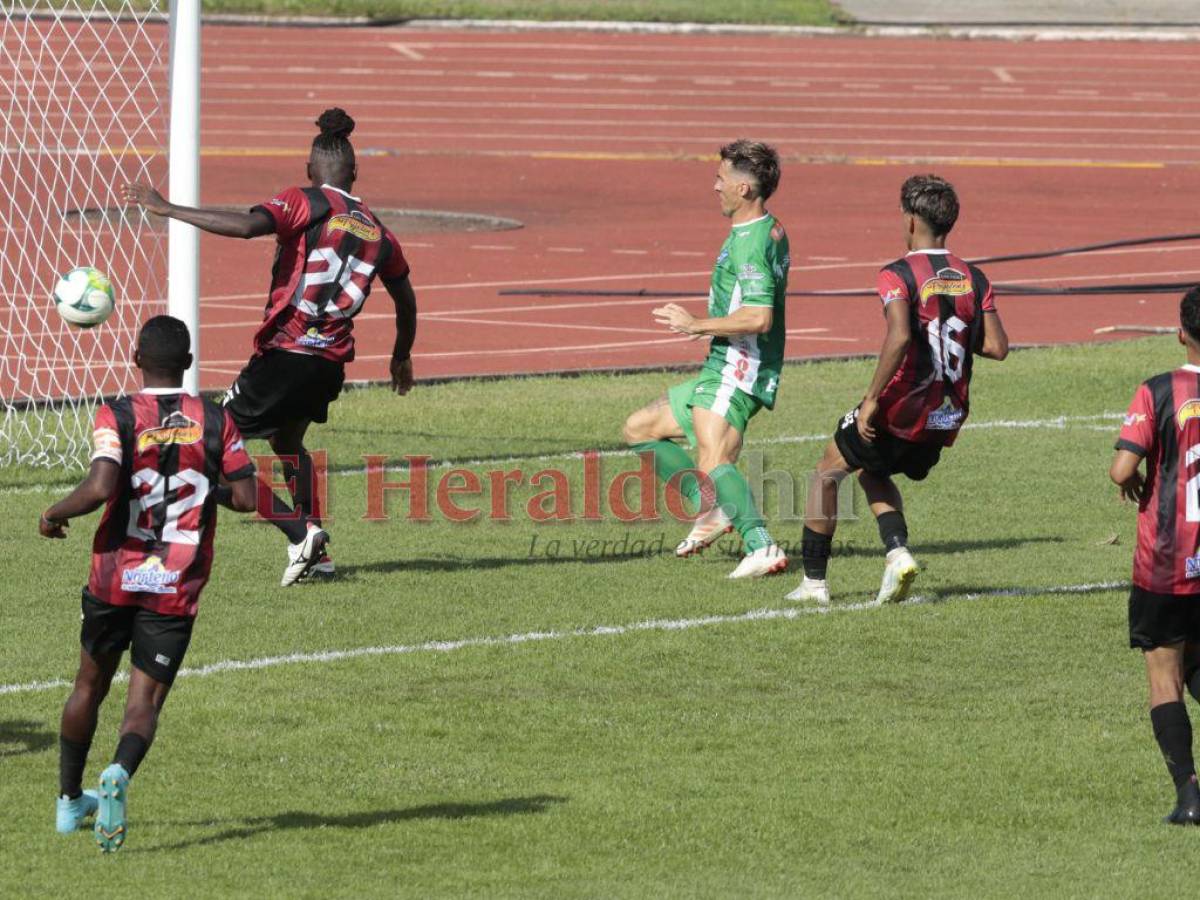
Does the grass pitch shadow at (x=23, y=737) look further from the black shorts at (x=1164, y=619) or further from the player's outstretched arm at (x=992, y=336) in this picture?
the player's outstretched arm at (x=992, y=336)

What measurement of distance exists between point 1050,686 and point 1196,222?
20607mm

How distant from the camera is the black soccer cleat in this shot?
676cm

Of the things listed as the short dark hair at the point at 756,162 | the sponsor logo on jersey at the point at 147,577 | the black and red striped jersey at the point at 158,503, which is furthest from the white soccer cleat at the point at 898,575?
the sponsor logo on jersey at the point at 147,577

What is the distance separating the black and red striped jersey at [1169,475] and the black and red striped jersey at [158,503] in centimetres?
277

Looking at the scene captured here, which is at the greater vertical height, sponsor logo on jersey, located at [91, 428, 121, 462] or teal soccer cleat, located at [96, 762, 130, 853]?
sponsor logo on jersey, located at [91, 428, 121, 462]

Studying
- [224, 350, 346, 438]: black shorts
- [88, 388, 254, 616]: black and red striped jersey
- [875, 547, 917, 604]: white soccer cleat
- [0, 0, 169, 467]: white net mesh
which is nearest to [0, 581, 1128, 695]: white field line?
[875, 547, 917, 604]: white soccer cleat

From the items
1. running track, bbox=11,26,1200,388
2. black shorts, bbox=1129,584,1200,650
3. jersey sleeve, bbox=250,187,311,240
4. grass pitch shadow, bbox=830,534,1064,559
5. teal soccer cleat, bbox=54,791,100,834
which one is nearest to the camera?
teal soccer cleat, bbox=54,791,100,834

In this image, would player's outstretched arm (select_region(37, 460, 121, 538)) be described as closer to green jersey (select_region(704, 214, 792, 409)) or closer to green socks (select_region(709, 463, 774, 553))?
green jersey (select_region(704, 214, 792, 409))

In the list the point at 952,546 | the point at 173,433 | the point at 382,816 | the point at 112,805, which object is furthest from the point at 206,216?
the point at 952,546

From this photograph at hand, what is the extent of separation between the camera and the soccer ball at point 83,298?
8.64 meters

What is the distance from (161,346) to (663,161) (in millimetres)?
27817

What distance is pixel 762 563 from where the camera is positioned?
10555 millimetres

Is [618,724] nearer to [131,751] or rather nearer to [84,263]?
[131,751]

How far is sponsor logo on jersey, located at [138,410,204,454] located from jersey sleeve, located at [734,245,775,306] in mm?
4102
